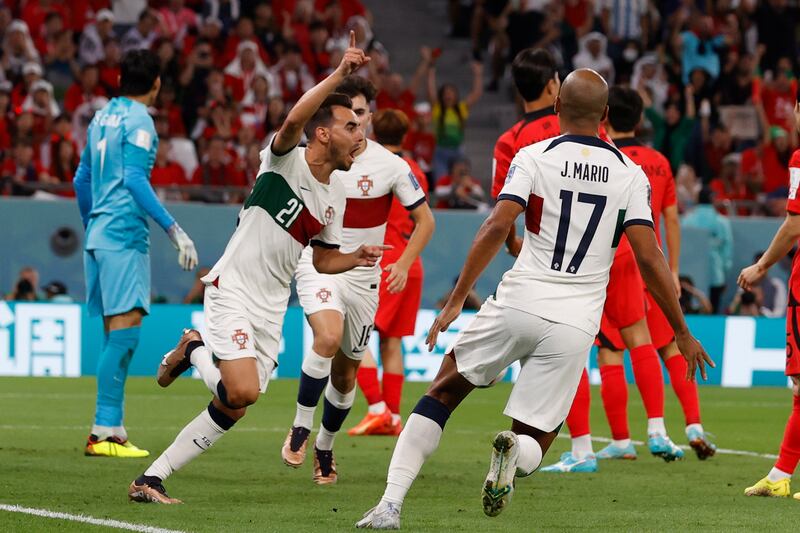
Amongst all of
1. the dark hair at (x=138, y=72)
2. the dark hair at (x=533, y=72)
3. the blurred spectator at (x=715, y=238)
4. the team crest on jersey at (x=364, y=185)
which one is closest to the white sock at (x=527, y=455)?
the dark hair at (x=533, y=72)

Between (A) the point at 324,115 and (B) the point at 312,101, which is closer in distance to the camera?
(B) the point at 312,101

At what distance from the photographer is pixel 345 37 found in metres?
21.9

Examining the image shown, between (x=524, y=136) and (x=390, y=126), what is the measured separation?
197 centimetres

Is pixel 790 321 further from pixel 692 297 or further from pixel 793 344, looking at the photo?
pixel 692 297

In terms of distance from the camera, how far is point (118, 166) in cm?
916

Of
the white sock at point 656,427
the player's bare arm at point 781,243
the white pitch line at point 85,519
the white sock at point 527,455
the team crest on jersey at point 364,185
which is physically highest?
the player's bare arm at point 781,243

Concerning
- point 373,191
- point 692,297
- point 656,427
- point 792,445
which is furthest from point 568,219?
point 692,297

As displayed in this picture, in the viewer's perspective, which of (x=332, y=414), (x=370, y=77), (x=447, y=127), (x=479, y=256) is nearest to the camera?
(x=479, y=256)

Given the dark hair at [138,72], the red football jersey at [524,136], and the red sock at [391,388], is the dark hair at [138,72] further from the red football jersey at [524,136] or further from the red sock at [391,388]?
the red sock at [391,388]

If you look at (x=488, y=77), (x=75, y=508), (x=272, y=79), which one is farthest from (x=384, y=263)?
(x=488, y=77)

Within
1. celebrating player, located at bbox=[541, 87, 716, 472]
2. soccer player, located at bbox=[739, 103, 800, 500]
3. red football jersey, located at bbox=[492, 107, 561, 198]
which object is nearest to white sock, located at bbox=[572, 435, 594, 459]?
celebrating player, located at bbox=[541, 87, 716, 472]

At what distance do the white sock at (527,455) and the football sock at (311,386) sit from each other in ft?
7.33

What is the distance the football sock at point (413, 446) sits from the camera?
20.4 ft

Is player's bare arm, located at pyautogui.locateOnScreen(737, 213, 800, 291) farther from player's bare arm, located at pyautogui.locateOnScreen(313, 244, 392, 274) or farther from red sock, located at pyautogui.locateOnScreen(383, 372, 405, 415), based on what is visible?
red sock, located at pyautogui.locateOnScreen(383, 372, 405, 415)
